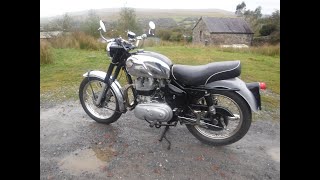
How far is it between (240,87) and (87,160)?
1603 millimetres

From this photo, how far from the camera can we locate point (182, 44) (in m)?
8.59

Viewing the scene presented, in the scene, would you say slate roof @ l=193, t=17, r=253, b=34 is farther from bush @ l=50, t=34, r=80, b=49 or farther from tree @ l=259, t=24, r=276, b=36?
bush @ l=50, t=34, r=80, b=49

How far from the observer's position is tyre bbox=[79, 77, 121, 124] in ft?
9.96

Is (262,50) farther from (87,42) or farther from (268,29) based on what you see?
(87,42)

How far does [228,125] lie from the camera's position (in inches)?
105

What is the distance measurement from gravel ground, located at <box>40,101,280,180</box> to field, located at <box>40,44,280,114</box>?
1.17 meters

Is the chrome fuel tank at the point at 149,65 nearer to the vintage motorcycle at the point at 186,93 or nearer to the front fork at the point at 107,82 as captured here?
the vintage motorcycle at the point at 186,93

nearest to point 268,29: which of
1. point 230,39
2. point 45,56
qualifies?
point 230,39

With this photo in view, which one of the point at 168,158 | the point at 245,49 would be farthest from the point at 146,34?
the point at 245,49

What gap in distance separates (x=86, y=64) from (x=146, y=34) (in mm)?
3990

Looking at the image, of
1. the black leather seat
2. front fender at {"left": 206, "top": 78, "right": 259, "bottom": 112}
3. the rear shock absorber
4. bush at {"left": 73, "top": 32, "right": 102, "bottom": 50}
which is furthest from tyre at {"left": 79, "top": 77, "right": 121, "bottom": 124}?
bush at {"left": 73, "top": 32, "right": 102, "bottom": 50}
